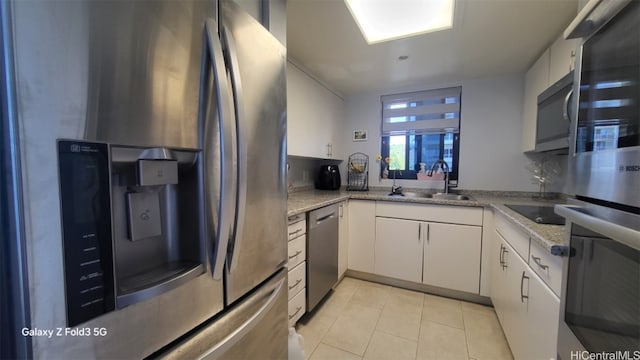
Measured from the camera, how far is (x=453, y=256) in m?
2.20

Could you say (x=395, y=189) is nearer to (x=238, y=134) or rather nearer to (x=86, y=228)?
(x=238, y=134)

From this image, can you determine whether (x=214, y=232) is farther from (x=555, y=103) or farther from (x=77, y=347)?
(x=555, y=103)

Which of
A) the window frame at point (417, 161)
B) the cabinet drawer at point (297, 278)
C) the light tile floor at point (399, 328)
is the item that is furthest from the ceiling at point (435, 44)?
the light tile floor at point (399, 328)

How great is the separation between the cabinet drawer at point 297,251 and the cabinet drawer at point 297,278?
4 centimetres

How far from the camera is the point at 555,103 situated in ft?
5.59

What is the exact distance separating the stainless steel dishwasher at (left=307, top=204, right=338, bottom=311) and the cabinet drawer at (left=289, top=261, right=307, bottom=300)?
38 millimetres

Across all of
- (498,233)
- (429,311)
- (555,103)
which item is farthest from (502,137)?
(429,311)

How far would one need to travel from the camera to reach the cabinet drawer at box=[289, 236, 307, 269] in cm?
161

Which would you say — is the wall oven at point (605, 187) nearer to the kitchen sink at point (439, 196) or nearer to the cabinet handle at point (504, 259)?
the cabinet handle at point (504, 259)

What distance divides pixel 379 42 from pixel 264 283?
1788mm

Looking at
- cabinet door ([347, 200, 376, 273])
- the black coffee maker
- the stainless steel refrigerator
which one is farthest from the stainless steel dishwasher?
the stainless steel refrigerator

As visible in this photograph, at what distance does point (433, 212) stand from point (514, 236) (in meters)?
0.76

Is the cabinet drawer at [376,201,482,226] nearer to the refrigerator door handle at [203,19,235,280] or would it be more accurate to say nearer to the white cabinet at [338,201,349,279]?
the white cabinet at [338,201,349,279]

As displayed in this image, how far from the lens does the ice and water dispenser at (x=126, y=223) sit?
0.45 m
